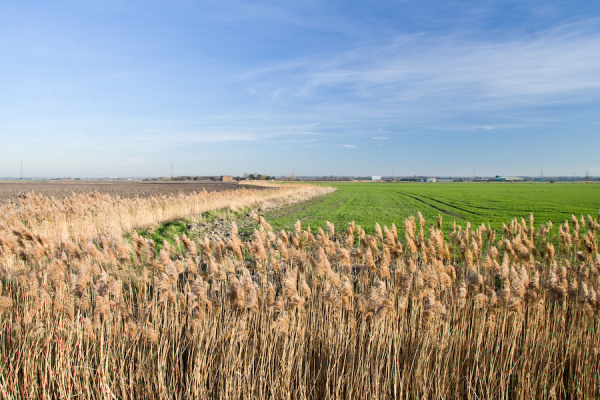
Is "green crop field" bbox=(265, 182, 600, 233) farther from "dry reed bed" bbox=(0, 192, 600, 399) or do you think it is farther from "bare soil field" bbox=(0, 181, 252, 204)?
"bare soil field" bbox=(0, 181, 252, 204)

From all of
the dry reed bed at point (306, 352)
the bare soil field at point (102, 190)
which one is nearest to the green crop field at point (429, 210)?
the dry reed bed at point (306, 352)

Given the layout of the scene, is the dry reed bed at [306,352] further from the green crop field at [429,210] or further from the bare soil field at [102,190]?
the bare soil field at [102,190]

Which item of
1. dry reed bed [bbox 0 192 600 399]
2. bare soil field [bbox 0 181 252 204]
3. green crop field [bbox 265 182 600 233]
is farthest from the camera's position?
bare soil field [bbox 0 181 252 204]

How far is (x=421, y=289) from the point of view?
4.96m

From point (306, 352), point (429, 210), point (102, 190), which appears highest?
point (102, 190)

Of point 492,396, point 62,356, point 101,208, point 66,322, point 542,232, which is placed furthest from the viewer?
point 101,208

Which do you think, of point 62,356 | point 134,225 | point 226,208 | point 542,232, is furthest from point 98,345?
point 226,208

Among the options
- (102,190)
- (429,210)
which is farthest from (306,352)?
(102,190)

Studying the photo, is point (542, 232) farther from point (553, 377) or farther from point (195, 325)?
point (195, 325)

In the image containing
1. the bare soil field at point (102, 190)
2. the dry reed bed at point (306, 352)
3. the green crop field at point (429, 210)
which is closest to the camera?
the dry reed bed at point (306, 352)

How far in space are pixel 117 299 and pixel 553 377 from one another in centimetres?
536

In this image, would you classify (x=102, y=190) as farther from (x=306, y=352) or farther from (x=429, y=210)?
(x=306, y=352)

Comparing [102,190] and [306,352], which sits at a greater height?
[102,190]

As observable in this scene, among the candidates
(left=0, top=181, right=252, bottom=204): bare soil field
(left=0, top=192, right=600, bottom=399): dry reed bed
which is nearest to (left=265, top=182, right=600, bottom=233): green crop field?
(left=0, top=192, right=600, bottom=399): dry reed bed
